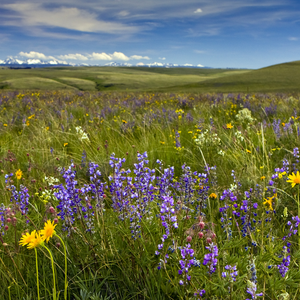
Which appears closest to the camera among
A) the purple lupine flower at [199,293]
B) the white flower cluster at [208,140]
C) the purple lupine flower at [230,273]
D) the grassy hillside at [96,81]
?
the purple lupine flower at [230,273]

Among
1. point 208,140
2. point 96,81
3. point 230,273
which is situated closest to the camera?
point 230,273

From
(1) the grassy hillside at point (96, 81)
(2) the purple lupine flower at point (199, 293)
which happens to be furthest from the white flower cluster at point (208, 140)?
(1) the grassy hillside at point (96, 81)

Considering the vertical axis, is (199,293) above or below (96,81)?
below

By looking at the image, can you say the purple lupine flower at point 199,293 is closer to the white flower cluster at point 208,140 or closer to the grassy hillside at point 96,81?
the white flower cluster at point 208,140

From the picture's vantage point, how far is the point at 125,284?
1634mm

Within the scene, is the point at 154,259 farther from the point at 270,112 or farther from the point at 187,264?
the point at 270,112

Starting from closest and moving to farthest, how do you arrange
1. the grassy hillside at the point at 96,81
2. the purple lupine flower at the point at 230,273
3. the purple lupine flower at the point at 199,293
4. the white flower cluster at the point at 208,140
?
the purple lupine flower at the point at 230,273, the purple lupine flower at the point at 199,293, the white flower cluster at the point at 208,140, the grassy hillside at the point at 96,81

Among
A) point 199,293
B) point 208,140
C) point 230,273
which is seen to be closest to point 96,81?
point 208,140

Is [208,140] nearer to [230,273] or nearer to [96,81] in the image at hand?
[230,273]

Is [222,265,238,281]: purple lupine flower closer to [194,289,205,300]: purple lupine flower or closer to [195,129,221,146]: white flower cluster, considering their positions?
[194,289,205,300]: purple lupine flower

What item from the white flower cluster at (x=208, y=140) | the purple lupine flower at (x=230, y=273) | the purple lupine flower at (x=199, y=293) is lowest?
the purple lupine flower at (x=199, y=293)

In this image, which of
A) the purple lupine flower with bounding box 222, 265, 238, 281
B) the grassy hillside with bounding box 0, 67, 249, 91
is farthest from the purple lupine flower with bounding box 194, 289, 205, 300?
the grassy hillside with bounding box 0, 67, 249, 91

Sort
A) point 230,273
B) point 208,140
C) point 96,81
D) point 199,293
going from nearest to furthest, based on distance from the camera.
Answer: point 230,273, point 199,293, point 208,140, point 96,81

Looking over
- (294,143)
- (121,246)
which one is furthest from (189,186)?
(294,143)
